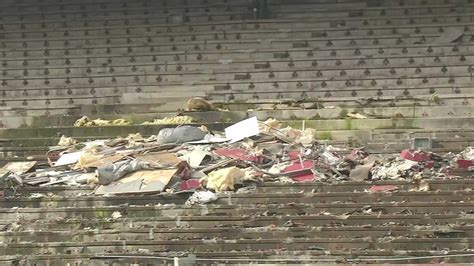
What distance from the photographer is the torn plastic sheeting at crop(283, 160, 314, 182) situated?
1249 cm

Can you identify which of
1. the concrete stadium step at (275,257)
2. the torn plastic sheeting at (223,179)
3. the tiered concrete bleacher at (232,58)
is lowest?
the concrete stadium step at (275,257)

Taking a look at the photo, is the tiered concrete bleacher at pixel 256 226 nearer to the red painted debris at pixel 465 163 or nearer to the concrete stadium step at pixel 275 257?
the concrete stadium step at pixel 275 257

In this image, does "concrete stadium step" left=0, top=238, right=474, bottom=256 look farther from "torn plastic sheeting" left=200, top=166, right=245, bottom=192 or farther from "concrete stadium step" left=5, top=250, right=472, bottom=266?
"torn plastic sheeting" left=200, top=166, right=245, bottom=192

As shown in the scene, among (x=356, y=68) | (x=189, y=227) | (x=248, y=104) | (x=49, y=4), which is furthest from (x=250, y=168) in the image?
(x=49, y=4)

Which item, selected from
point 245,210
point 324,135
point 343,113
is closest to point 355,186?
point 245,210

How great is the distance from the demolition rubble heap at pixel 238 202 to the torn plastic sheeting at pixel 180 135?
0.03m

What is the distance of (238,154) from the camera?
13.3 meters

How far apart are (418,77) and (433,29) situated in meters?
1.99

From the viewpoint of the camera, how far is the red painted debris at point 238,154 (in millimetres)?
13133

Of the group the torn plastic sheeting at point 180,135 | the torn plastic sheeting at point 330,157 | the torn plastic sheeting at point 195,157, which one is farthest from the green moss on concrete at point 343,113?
the torn plastic sheeting at point 195,157

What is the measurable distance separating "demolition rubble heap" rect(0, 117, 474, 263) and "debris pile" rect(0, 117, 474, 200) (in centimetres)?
3

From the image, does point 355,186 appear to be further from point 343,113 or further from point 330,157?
point 343,113

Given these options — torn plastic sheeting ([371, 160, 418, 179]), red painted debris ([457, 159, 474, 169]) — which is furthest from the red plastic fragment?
torn plastic sheeting ([371, 160, 418, 179])

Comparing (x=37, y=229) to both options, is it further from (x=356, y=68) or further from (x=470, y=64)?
(x=470, y=64)
